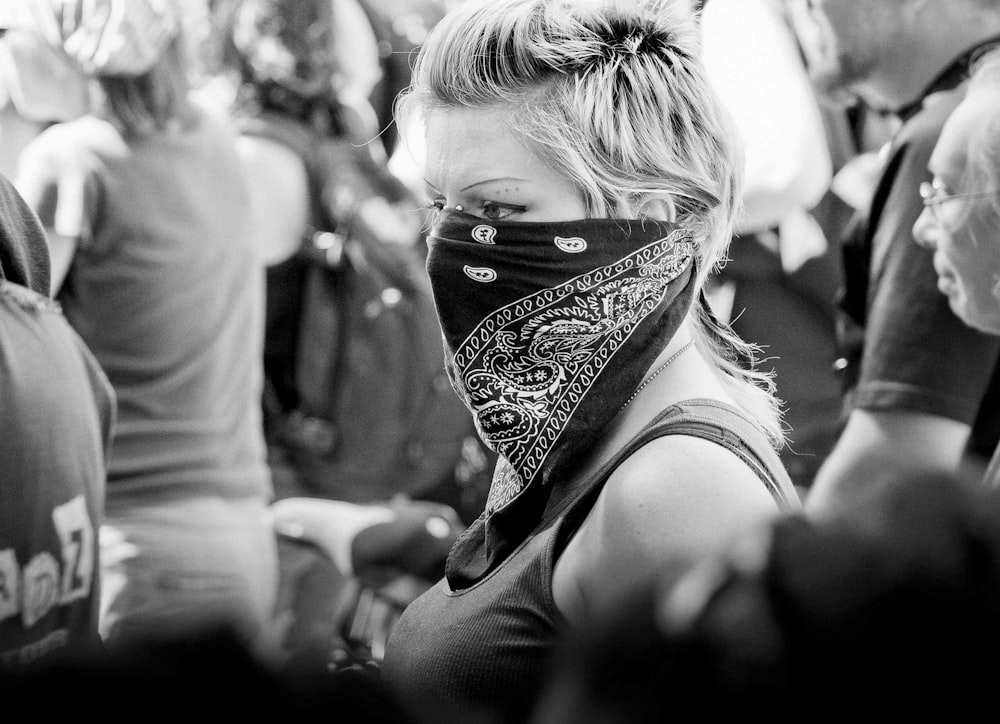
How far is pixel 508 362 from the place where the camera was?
1.55 meters

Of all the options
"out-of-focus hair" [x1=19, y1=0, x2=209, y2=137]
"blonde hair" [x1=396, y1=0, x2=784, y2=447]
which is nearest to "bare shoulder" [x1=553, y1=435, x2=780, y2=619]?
"blonde hair" [x1=396, y1=0, x2=784, y2=447]

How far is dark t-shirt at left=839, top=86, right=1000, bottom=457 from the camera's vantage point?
7.49 ft

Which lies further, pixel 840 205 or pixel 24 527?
pixel 840 205

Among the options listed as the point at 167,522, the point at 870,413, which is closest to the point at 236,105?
the point at 167,522

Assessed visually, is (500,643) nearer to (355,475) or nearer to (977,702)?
(977,702)

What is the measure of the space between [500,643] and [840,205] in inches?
95.7

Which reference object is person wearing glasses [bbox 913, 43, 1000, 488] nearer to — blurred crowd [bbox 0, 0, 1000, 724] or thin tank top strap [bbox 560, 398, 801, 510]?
blurred crowd [bbox 0, 0, 1000, 724]

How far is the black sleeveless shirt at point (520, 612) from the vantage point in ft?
4.55

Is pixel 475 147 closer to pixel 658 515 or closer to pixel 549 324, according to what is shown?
pixel 549 324

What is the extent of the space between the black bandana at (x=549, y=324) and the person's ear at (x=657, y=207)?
0.8 inches

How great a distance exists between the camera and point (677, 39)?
166 cm

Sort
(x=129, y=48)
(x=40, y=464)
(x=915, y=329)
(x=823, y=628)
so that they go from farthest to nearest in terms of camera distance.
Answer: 1. (x=129, y=48)
2. (x=915, y=329)
3. (x=40, y=464)
4. (x=823, y=628)

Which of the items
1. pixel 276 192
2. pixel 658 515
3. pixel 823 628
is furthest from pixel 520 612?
pixel 276 192

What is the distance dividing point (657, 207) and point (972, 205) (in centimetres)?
58
